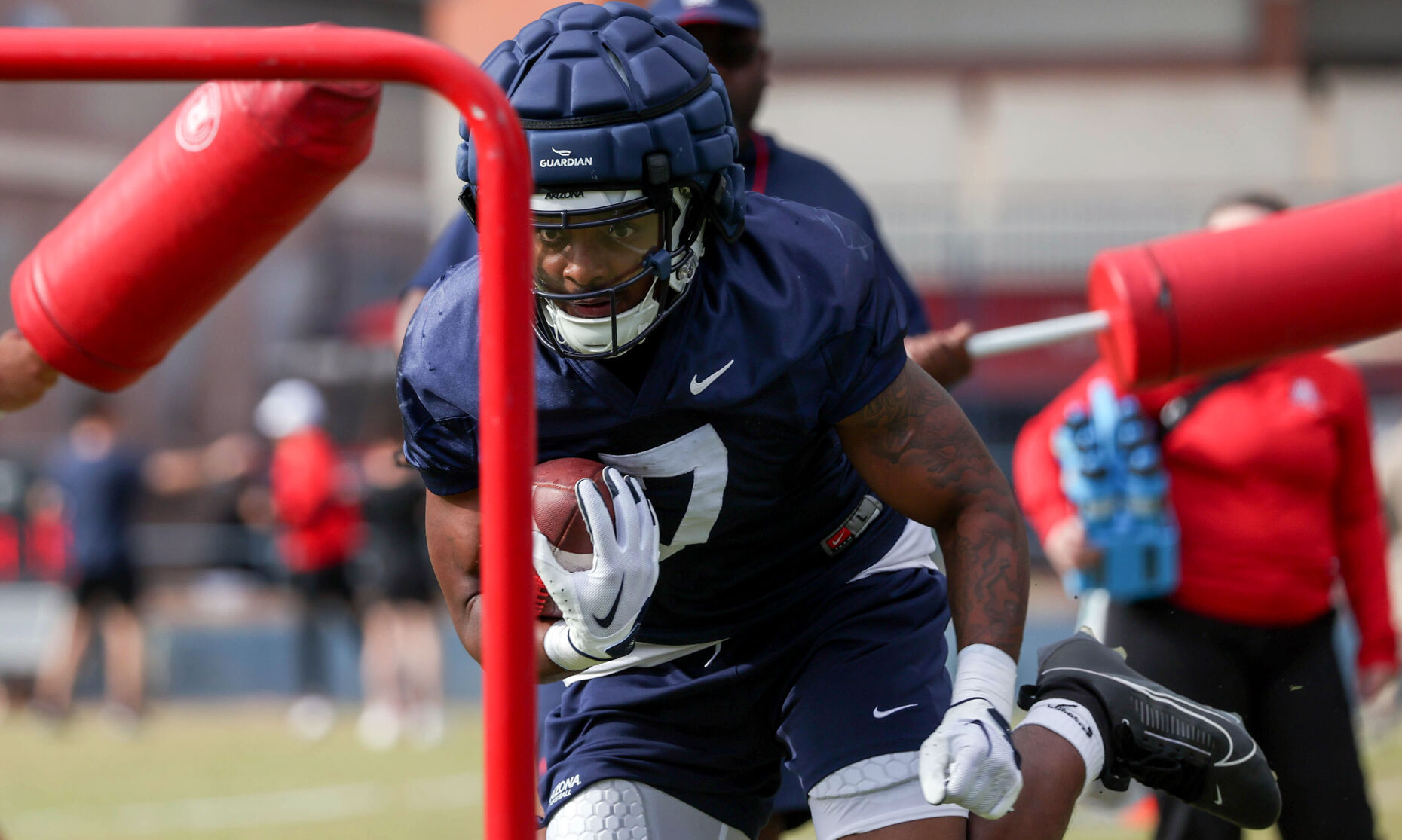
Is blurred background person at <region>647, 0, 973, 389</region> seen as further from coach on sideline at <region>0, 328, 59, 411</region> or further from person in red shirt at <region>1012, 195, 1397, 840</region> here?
coach on sideline at <region>0, 328, 59, 411</region>

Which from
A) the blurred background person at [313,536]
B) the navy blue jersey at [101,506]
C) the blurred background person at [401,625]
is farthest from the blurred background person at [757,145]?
the navy blue jersey at [101,506]

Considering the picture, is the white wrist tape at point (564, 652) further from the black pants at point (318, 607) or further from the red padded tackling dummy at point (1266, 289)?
the black pants at point (318, 607)

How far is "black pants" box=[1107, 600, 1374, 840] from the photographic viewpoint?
142 inches

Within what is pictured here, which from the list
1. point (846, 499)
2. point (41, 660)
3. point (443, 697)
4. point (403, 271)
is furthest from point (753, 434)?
point (403, 271)

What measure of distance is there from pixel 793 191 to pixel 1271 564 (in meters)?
1.47

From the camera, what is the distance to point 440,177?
67.9 ft

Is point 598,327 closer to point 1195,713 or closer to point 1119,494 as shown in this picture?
point 1195,713

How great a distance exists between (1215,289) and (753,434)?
1.37 meters

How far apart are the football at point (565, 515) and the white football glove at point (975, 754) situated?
1.87ft

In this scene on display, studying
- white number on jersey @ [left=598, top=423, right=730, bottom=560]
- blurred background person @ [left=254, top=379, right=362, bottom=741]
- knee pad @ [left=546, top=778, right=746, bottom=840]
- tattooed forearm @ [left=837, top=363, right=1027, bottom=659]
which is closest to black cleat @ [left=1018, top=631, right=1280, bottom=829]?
tattooed forearm @ [left=837, top=363, right=1027, bottom=659]

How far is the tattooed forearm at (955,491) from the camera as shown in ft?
8.10

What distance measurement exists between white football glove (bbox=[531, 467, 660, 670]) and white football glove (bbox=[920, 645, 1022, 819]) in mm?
471

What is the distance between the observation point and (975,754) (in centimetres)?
228

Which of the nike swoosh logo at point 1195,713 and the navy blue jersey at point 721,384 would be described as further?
the nike swoosh logo at point 1195,713
